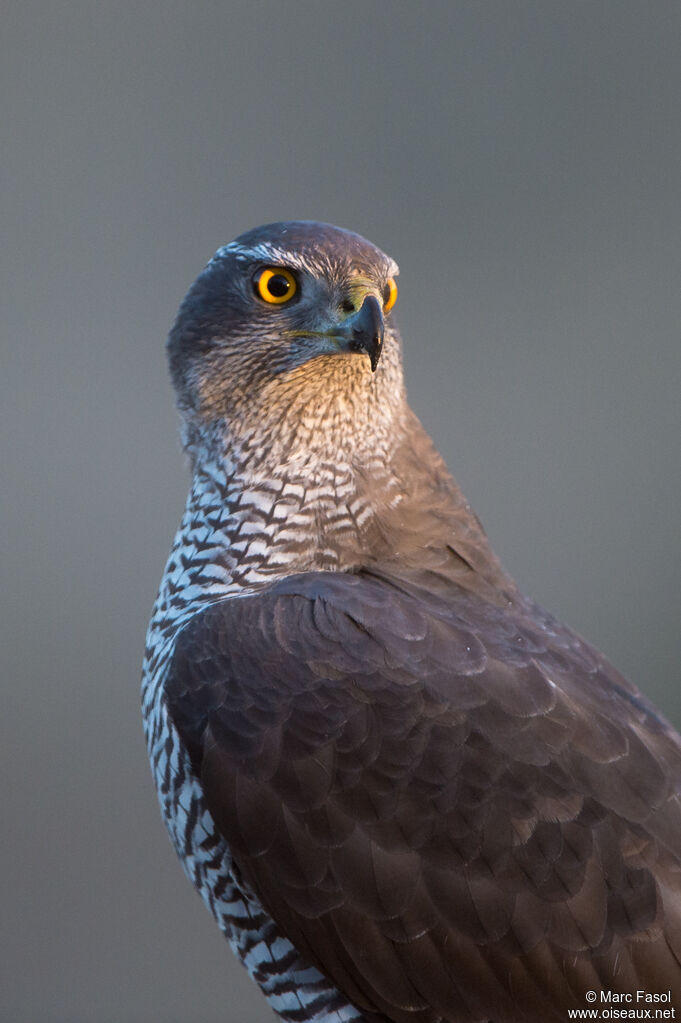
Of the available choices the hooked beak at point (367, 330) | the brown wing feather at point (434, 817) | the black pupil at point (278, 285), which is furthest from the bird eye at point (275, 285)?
the brown wing feather at point (434, 817)

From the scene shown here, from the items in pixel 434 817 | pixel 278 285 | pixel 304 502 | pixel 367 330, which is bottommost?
pixel 434 817

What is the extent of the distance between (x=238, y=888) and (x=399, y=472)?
2.03 ft

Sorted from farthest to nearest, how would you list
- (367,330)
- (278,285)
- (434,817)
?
(278,285), (367,330), (434,817)

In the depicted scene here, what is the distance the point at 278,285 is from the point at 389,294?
159mm

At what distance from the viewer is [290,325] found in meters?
1.71

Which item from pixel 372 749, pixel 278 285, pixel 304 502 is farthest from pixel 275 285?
pixel 372 749

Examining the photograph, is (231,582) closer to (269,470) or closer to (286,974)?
(269,470)

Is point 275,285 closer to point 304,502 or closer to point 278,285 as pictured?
point 278,285

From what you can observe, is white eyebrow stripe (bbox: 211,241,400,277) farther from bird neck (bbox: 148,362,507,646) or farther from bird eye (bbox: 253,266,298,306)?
bird neck (bbox: 148,362,507,646)

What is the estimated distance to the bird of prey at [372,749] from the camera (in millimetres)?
1402

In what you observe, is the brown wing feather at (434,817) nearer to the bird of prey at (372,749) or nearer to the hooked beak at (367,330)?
the bird of prey at (372,749)

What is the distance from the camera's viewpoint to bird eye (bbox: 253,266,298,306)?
1710 mm

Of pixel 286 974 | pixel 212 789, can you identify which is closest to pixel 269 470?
pixel 212 789

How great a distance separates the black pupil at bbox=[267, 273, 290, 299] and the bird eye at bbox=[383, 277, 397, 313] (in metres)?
0.14
